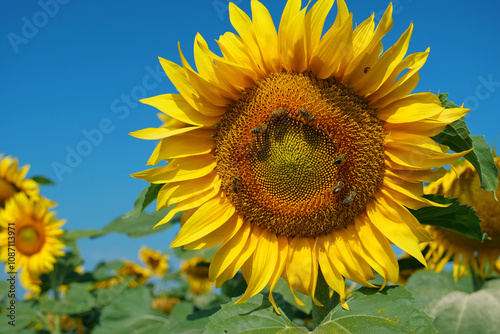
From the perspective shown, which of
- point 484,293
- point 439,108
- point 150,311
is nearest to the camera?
point 439,108

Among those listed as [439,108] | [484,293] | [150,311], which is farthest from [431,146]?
[150,311]

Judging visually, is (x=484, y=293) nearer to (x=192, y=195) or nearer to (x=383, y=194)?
(x=383, y=194)

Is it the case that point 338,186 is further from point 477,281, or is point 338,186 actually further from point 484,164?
point 477,281

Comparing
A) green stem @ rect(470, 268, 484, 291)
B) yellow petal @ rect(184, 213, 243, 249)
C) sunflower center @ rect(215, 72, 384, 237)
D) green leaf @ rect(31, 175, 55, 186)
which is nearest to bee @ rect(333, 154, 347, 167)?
sunflower center @ rect(215, 72, 384, 237)

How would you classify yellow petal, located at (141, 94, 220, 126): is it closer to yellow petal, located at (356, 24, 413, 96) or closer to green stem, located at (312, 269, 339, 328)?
yellow petal, located at (356, 24, 413, 96)

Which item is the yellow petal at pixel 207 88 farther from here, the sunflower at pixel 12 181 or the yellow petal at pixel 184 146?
the sunflower at pixel 12 181

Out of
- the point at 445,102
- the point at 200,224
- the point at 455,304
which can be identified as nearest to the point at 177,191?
the point at 200,224

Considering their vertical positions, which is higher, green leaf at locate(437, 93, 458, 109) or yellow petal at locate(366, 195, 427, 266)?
green leaf at locate(437, 93, 458, 109)
